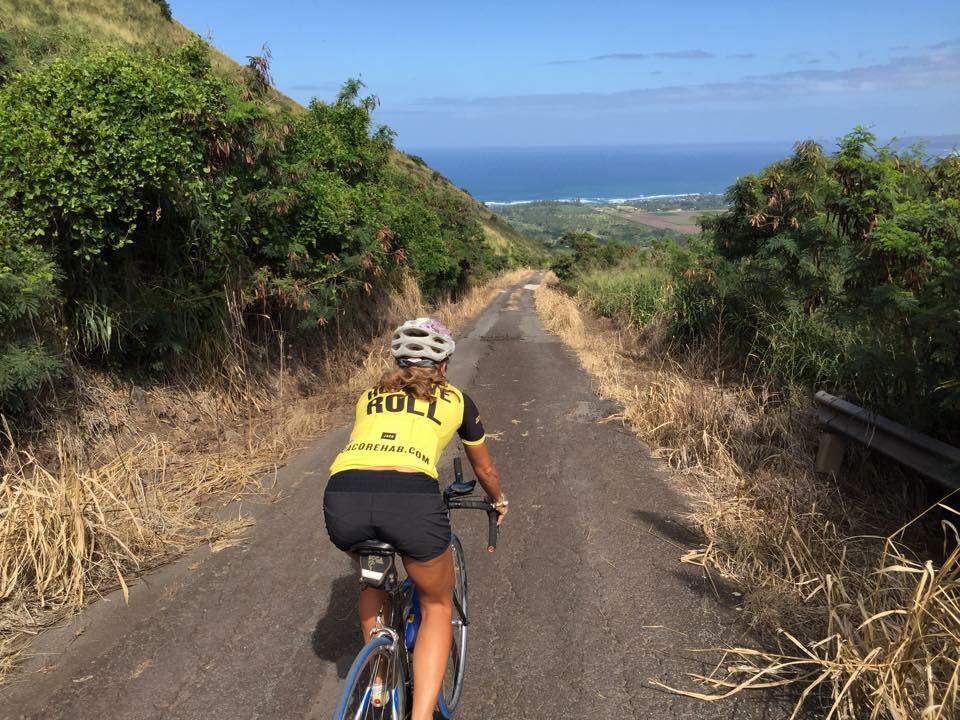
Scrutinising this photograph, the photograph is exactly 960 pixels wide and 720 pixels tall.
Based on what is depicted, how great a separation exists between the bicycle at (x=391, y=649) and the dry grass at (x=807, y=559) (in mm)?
1238

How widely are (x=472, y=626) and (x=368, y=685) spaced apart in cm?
151

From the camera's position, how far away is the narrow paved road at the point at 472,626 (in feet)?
10.1

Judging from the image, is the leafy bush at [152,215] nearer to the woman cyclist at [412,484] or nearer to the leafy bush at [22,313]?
the leafy bush at [22,313]

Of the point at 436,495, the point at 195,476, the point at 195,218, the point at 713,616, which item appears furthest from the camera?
the point at 195,218

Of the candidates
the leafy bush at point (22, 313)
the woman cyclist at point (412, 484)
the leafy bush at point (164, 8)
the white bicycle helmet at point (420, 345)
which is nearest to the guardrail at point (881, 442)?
the woman cyclist at point (412, 484)

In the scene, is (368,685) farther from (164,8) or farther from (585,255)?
(164,8)

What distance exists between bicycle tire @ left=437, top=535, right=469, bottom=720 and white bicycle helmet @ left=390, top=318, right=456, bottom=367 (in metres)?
0.91

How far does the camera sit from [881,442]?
4559 mm

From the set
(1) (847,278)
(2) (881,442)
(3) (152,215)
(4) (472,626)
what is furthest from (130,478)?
(1) (847,278)

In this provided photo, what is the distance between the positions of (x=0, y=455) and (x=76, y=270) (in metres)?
1.97

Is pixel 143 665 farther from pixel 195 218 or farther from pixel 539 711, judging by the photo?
pixel 195 218

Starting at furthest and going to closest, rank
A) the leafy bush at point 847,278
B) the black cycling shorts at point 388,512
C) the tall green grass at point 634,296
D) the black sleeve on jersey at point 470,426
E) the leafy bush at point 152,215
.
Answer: the tall green grass at point 634,296
the leafy bush at point 152,215
the leafy bush at point 847,278
the black sleeve on jersey at point 470,426
the black cycling shorts at point 388,512

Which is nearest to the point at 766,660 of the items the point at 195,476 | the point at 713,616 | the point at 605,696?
the point at 713,616

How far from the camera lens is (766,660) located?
326 cm
